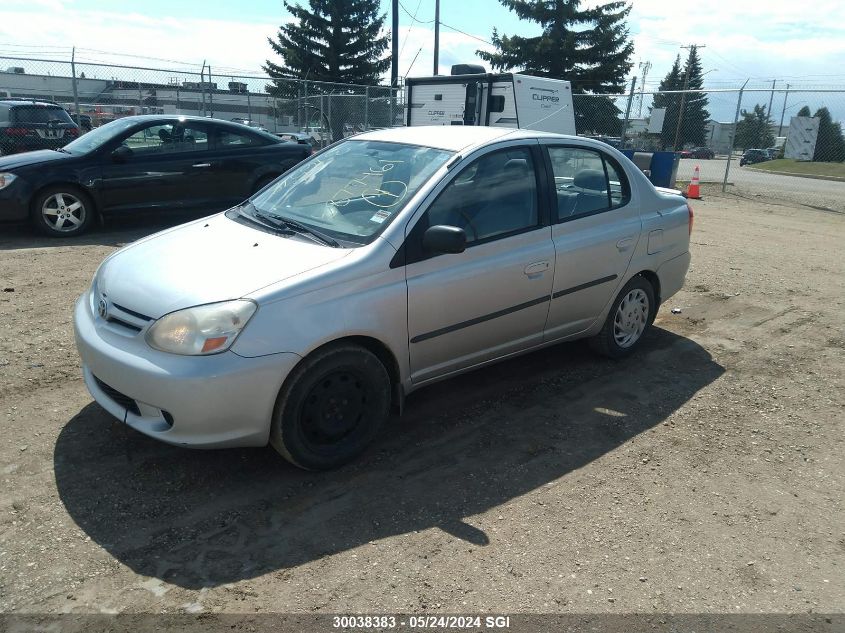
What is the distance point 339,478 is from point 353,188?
5.80ft

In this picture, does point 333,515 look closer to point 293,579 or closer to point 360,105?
point 293,579

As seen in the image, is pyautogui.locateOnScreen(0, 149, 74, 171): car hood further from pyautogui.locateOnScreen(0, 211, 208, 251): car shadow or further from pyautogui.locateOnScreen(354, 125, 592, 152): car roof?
pyautogui.locateOnScreen(354, 125, 592, 152): car roof

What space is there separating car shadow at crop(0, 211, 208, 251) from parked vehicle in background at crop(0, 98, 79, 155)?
20.5ft

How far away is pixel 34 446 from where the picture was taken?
3.63m

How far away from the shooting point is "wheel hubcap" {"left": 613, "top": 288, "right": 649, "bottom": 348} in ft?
16.9

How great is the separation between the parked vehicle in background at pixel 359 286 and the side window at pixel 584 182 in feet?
0.04

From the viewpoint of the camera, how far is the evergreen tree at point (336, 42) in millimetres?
40312

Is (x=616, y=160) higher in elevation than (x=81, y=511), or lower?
higher

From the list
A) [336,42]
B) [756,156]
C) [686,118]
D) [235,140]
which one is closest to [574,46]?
[686,118]

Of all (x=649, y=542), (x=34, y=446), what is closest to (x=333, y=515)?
(x=649, y=542)

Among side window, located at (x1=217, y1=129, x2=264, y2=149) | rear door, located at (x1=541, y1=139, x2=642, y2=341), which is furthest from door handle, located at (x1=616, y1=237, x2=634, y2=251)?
side window, located at (x1=217, y1=129, x2=264, y2=149)

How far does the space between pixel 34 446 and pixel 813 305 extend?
23.2 feet

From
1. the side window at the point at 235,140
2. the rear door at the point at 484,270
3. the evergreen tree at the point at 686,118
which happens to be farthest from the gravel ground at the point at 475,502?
the evergreen tree at the point at 686,118

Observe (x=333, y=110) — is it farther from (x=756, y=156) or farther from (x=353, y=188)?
(x=756, y=156)
